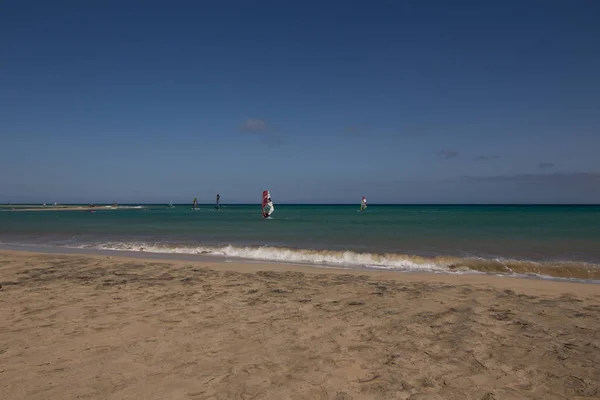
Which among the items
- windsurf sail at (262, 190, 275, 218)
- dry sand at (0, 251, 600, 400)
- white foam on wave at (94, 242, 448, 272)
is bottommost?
white foam on wave at (94, 242, 448, 272)

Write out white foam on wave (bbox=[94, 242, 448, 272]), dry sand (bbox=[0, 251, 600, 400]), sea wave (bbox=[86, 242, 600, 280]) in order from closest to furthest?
dry sand (bbox=[0, 251, 600, 400])
sea wave (bbox=[86, 242, 600, 280])
white foam on wave (bbox=[94, 242, 448, 272])

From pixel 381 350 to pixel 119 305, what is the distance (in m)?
4.98

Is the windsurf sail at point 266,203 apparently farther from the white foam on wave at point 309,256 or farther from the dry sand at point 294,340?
the dry sand at point 294,340

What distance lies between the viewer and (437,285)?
9211 mm

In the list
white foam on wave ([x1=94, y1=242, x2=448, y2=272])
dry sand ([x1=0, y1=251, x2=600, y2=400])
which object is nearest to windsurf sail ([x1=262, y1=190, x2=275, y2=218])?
white foam on wave ([x1=94, y1=242, x2=448, y2=272])

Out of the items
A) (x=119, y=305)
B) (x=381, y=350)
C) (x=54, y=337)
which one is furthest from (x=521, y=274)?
(x=54, y=337)

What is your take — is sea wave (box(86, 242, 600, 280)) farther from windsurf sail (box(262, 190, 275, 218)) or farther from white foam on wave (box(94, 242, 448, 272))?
windsurf sail (box(262, 190, 275, 218))

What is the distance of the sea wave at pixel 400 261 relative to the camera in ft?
40.3

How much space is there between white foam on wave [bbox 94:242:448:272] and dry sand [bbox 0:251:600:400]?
448 cm

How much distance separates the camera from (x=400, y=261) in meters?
14.2

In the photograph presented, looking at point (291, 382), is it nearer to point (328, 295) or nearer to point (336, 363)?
point (336, 363)

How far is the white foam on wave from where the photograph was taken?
1371 centimetres

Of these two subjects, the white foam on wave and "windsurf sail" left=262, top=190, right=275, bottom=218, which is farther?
"windsurf sail" left=262, top=190, right=275, bottom=218

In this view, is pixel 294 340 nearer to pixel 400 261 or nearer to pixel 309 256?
pixel 400 261
